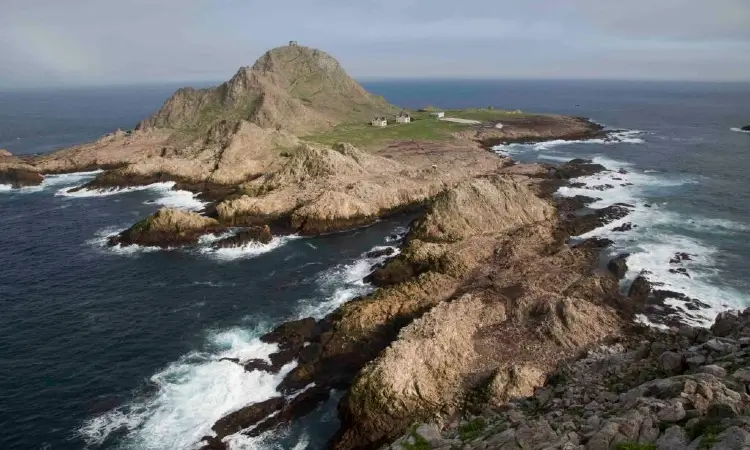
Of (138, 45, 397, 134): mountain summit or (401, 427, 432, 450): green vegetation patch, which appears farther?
(138, 45, 397, 134): mountain summit

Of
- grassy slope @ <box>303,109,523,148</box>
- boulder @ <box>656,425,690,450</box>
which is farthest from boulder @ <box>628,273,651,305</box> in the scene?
grassy slope @ <box>303,109,523,148</box>

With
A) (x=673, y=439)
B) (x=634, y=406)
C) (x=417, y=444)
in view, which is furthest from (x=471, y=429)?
(x=673, y=439)

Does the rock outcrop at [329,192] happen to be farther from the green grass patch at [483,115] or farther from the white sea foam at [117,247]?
the green grass patch at [483,115]

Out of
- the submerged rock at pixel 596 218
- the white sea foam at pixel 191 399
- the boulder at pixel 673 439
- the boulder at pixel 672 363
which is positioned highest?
the boulder at pixel 673 439

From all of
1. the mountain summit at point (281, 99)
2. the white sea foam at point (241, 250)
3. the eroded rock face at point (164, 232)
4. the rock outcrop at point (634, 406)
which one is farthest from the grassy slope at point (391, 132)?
the rock outcrop at point (634, 406)

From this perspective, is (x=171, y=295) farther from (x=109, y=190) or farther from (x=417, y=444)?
(x=109, y=190)

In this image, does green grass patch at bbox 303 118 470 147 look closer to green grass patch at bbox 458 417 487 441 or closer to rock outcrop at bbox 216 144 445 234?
rock outcrop at bbox 216 144 445 234
